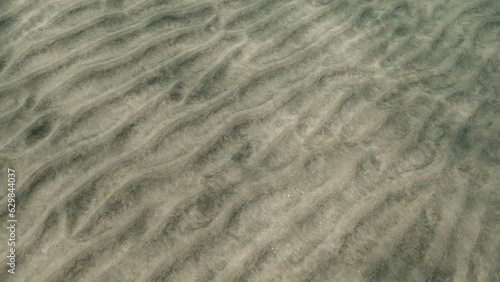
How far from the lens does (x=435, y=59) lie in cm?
325

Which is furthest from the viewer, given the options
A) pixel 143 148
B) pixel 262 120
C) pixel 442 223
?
pixel 262 120

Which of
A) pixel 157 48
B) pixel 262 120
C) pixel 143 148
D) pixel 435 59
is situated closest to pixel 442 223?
pixel 262 120

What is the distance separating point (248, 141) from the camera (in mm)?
2621

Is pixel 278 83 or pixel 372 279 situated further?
pixel 278 83

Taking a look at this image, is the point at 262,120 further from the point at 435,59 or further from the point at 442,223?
the point at 435,59

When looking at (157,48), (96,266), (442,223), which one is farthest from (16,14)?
(442,223)

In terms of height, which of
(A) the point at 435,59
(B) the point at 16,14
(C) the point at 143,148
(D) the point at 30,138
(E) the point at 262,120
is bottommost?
(A) the point at 435,59

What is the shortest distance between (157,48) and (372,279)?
225 centimetres

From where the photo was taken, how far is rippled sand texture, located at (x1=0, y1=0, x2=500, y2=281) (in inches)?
85.4

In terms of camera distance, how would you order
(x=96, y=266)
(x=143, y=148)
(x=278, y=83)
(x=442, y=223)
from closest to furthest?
(x=96, y=266)
(x=442, y=223)
(x=143, y=148)
(x=278, y=83)

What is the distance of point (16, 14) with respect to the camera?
323cm

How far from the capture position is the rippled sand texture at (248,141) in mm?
2168

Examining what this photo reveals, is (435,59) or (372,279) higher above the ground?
(435,59)

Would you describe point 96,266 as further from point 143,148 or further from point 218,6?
point 218,6
